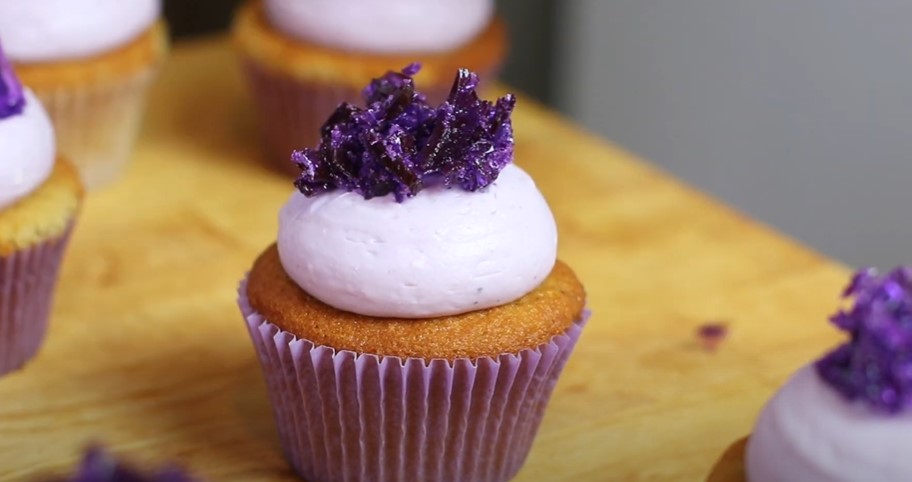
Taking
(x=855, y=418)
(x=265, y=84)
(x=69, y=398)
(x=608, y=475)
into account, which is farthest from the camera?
(x=265, y=84)

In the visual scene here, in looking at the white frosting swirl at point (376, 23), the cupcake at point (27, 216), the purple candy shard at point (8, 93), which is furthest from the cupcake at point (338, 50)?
the purple candy shard at point (8, 93)

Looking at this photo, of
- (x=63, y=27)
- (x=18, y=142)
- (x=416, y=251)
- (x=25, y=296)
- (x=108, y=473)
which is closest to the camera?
(x=108, y=473)

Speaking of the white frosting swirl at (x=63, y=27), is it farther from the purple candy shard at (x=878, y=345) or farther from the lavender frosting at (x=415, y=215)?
the purple candy shard at (x=878, y=345)

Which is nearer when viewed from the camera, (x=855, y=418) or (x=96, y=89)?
(x=855, y=418)

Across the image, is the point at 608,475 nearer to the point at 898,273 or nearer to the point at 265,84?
the point at 898,273

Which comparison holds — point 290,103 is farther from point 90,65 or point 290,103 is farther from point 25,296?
point 25,296

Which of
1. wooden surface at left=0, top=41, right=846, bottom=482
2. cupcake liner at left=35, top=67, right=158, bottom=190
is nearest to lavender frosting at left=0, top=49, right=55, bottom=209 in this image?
wooden surface at left=0, top=41, right=846, bottom=482

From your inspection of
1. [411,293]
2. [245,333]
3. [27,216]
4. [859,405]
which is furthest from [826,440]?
[27,216]

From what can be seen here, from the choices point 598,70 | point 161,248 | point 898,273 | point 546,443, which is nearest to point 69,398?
point 161,248
